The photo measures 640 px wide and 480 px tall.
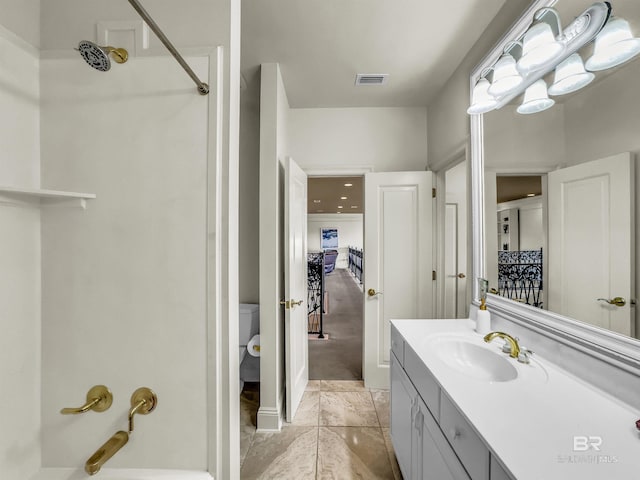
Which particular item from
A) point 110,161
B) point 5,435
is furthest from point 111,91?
point 5,435

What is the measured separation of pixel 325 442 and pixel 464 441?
1.32 m

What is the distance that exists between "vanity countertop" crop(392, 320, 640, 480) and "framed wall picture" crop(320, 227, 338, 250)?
1093 cm

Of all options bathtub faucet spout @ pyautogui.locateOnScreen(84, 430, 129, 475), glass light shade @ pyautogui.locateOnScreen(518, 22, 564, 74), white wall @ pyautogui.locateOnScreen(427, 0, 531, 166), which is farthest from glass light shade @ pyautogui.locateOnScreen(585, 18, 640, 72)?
bathtub faucet spout @ pyautogui.locateOnScreen(84, 430, 129, 475)

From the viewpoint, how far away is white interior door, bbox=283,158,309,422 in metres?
Answer: 1.99

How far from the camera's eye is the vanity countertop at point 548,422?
0.58 metres

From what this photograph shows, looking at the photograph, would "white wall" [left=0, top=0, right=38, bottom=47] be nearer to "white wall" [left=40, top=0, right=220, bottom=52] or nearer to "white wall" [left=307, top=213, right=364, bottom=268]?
"white wall" [left=40, top=0, right=220, bottom=52]

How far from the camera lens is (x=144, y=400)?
0.93 metres

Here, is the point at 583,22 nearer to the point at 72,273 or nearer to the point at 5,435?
the point at 72,273

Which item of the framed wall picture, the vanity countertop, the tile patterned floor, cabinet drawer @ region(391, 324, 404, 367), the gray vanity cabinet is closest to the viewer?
the vanity countertop

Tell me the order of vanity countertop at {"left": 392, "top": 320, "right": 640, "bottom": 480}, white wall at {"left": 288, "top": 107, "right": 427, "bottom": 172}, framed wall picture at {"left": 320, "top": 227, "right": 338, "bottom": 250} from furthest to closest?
framed wall picture at {"left": 320, "top": 227, "right": 338, "bottom": 250} → white wall at {"left": 288, "top": 107, "right": 427, "bottom": 172} → vanity countertop at {"left": 392, "top": 320, "right": 640, "bottom": 480}

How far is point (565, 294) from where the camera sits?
1.08 meters

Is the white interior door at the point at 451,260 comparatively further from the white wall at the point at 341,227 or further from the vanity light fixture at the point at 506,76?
the white wall at the point at 341,227

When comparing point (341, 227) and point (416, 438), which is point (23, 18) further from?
point (341, 227)

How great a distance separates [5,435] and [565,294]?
83.1 inches
